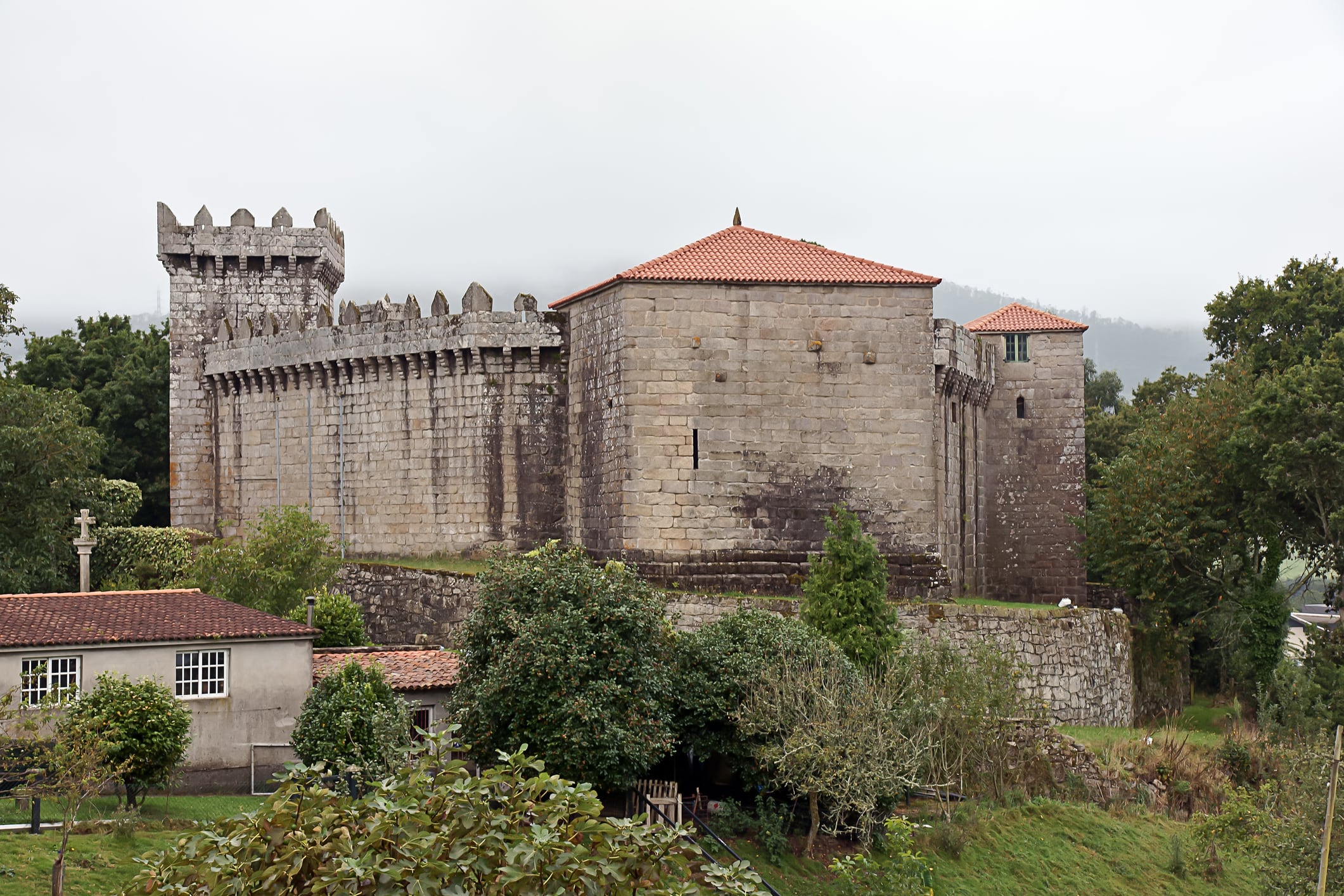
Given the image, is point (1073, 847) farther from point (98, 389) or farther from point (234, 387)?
point (98, 389)

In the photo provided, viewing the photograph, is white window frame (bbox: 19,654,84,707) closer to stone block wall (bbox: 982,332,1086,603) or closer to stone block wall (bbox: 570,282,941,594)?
stone block wall (bbox: 570,282,941,594)

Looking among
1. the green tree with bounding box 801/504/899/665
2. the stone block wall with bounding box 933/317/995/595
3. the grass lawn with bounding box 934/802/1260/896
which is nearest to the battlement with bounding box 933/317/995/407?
the stone block wall with bounding box 933/317/995/595

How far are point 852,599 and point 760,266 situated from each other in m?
9.91

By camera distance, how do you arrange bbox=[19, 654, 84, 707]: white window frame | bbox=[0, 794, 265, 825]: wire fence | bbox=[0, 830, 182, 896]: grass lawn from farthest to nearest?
bbox=[19, 654, 84, 707]: white window frame < bbox=[0, 794, 265, 825]: wire fence < bbox=[0, 830, 182, 896]: grass lawn

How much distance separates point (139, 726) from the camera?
21.8 meters

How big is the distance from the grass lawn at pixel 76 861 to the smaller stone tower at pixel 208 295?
29.3m

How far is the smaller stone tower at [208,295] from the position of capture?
47.8 metres

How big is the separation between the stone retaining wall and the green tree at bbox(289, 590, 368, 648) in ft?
7.65

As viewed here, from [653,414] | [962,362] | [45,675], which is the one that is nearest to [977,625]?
[653,414]

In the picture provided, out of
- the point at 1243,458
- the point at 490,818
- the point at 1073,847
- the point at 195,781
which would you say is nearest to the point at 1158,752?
the point at 1073,847

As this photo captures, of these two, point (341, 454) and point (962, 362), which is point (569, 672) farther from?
point (341, 454)

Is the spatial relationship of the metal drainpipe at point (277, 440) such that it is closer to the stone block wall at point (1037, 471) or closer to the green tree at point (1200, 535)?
the stone block wall at point (1037, 471)

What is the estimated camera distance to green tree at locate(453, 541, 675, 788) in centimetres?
2267

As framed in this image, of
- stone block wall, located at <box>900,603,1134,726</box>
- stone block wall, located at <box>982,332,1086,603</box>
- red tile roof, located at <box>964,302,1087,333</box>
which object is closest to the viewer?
stone block wall, located at <box>900,603,1134,726</box>
